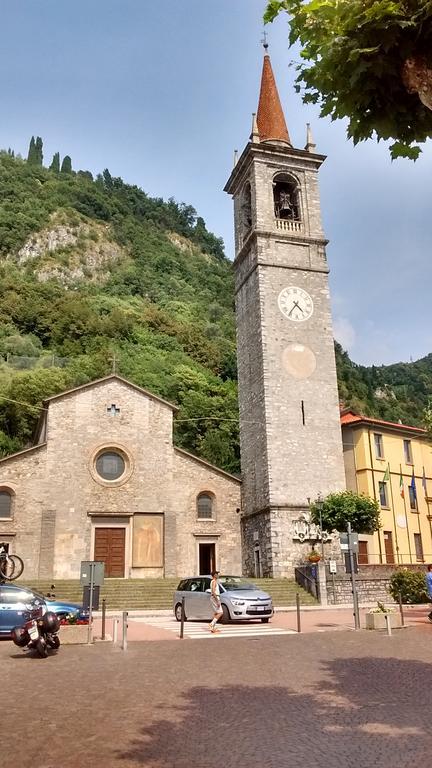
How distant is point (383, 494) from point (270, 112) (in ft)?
74.6

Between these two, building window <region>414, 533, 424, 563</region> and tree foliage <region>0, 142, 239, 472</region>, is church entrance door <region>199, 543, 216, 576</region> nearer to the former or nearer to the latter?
tree foliage <region>0, 142, 239, 472</region>

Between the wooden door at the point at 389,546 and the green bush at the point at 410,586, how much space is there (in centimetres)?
1130

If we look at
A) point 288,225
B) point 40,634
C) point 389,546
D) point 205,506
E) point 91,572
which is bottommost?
point 40,634

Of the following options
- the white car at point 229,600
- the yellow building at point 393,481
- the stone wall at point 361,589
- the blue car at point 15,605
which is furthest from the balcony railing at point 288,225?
the blue car at point 15,605

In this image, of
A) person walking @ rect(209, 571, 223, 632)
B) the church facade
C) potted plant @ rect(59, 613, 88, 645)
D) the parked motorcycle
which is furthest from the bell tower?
the parked motorcycle

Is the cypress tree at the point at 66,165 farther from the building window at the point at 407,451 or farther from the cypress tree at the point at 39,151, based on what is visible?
the building window at the point at 407,451

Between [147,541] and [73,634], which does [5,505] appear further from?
[73,634]

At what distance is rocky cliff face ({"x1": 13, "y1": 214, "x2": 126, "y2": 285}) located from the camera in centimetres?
9575

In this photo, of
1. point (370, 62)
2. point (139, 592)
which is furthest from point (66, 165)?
point (370, 62)

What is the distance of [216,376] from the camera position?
70.9 metres

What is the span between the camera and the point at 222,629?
16281 mm

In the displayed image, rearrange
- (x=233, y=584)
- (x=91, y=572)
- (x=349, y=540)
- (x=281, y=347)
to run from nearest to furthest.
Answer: (x=91, y=572) → (x=349, y=540) → (x=233, y=584) → (x=281, y=347)

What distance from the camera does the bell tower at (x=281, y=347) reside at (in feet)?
93.8

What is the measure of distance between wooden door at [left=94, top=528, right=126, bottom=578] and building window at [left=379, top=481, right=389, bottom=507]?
1501 cm
